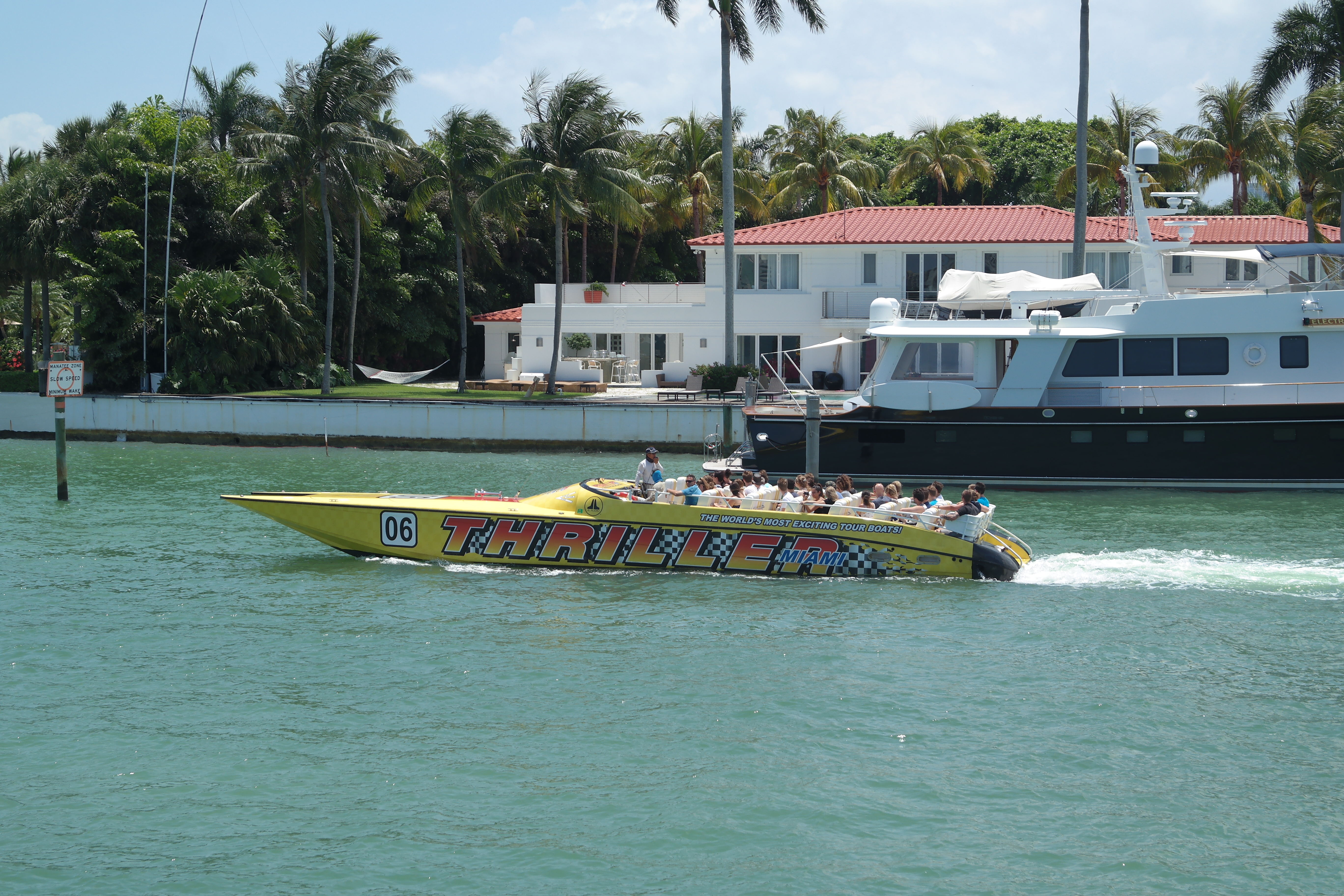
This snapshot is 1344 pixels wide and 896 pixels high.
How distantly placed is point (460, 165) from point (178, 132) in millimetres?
9251

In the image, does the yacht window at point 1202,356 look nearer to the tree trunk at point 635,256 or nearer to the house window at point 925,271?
the house window at point 925,271

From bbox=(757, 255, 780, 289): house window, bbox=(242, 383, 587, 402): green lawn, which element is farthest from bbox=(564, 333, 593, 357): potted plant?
bbox=(757, 255, 780, 289): house window

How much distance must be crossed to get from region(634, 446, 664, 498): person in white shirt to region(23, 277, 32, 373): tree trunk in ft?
110

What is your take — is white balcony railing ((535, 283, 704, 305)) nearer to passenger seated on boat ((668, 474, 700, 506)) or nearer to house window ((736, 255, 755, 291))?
house window ((736, 255, 755, 291))

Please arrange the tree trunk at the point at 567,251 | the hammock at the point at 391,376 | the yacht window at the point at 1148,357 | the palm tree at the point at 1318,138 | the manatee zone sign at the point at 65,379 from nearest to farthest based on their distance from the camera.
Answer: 1. the manatee zone sign at the point at 65,379
2. the yacht window at the point at 1148,357
3. the palm tree at the point at 1318,138
4. the hammock at the point at 391,376
5. the tree trunk at the point at 567,251

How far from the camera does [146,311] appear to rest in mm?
40094

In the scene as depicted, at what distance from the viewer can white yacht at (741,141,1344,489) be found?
24719mm

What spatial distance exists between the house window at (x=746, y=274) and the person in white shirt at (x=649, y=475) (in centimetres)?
2538

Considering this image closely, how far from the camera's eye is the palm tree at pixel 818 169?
164 feet

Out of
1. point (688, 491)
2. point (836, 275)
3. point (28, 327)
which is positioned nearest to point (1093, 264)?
point (836, 275)

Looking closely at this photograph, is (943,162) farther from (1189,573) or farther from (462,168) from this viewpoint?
(1189,573)

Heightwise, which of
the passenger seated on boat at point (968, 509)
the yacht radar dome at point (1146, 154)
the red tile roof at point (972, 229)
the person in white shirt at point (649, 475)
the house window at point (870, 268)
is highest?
the red tile roof at point (972, 229)

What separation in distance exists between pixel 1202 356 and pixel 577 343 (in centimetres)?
2335

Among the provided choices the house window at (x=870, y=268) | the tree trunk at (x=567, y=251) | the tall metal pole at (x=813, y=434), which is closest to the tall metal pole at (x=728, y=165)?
the house window at (x=870, y=268)
